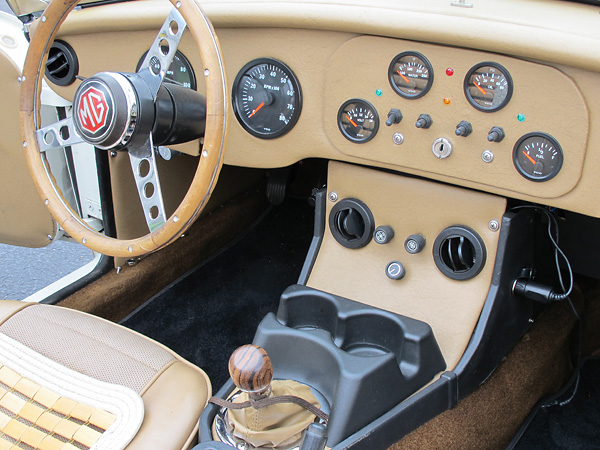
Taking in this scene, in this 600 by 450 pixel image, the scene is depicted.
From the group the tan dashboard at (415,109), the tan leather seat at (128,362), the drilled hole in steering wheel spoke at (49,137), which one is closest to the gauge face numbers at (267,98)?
the tan dashboard at (415,109)

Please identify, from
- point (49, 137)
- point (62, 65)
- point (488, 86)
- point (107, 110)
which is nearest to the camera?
point (107, 110)

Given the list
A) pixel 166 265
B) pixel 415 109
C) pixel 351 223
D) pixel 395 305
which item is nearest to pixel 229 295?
pixel 166 265

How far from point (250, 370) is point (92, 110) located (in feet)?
1.88

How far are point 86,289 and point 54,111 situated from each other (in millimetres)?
591

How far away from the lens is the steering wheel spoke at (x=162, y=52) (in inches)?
46.4

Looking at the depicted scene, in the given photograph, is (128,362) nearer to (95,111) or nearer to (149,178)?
(149,178)

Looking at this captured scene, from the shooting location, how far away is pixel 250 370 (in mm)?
1026

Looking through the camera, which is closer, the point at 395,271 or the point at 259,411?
the point at 259,411

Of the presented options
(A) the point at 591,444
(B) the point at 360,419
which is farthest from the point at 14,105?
(A) the point at 591,444

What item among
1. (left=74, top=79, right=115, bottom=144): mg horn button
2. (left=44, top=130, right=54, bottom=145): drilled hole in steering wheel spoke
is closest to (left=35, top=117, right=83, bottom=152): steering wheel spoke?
(left=44, top=130, right=54, bottom=145): drilled hole in steering wheel spoke

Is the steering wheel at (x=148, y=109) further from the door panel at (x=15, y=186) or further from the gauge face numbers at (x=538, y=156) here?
the gauge face numbers at (x=538, y=156)

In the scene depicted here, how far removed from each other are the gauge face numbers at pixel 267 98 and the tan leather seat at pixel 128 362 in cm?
63

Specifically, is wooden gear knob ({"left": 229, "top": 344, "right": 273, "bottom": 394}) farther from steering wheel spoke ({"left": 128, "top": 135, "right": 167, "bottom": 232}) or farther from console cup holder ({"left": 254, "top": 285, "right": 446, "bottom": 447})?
steering wheel spoke ({"left": 128, "top": 135, "right": 167, "bottom": 232})

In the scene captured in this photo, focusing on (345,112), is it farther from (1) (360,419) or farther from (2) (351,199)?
(1) (360,419)
